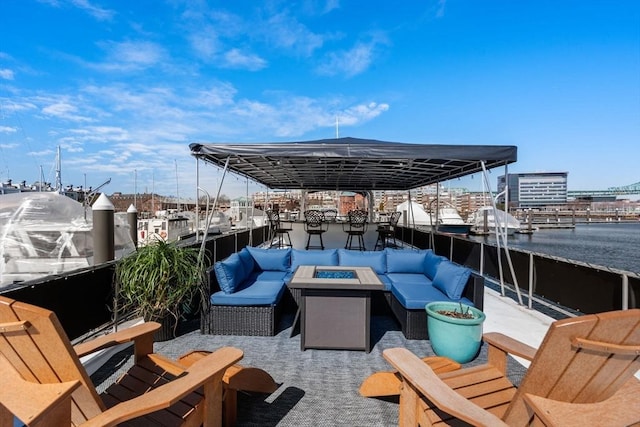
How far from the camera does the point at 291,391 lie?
2426 millimetres

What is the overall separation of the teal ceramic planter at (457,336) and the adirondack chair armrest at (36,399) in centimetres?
260

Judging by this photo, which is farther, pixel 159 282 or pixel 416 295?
pixel 416 295

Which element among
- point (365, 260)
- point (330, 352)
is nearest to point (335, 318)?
point (330, 352)

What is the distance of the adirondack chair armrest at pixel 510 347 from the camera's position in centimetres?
184

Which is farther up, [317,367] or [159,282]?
[159,282]

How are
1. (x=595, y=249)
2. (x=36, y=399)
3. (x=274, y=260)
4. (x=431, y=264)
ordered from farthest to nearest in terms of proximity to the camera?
(x=595, y=249)
(x=274, y=260)
(x=431, y=264)
(x=36, y=399)

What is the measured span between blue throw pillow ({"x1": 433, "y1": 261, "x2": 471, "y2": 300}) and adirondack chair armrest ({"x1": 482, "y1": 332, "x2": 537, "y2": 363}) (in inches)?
53.2

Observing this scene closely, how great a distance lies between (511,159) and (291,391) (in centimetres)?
399

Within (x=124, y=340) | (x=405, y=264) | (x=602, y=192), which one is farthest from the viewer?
(x=602, y=192)

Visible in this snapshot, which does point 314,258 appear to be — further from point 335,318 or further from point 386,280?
point 335,318

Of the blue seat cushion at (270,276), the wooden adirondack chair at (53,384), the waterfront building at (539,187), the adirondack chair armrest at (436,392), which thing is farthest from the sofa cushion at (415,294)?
the waterfront building at (539,187)

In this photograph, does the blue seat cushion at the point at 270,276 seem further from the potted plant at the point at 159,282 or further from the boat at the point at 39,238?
the boat at the point at 39,238

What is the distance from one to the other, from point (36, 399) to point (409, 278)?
3699 mm

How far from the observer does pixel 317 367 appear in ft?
9.21
